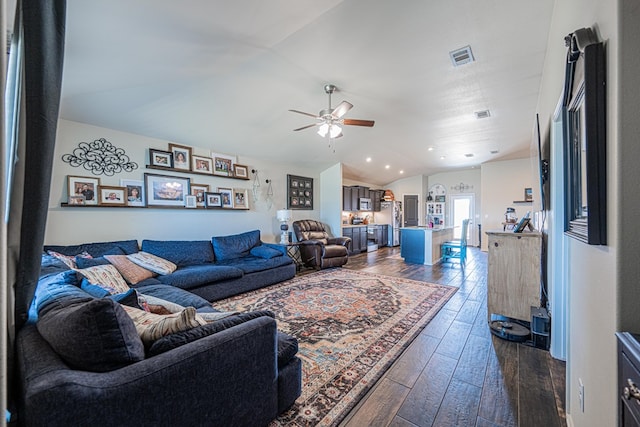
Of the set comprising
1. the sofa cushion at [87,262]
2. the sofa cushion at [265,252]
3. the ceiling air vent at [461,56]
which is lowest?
the sofa cushion at [265,252]

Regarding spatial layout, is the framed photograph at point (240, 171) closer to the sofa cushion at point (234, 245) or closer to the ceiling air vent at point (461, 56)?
Answer: the sofa cushion at point (234, 245)

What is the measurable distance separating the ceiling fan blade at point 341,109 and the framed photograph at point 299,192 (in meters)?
3.08

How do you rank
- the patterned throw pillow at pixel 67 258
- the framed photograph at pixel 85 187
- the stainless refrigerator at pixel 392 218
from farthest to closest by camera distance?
1. the stainless refrigerator at pixel 392 218
2. the framed photograph at pixel 85 187
3. the patterned throw pillow at pixel 67 258

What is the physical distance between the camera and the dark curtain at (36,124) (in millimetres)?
966

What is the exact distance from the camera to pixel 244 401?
1312mm

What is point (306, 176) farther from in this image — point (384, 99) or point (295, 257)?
point (384, 99)

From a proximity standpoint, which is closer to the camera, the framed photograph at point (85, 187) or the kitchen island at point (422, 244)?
the framed photograph at point (85, 187)

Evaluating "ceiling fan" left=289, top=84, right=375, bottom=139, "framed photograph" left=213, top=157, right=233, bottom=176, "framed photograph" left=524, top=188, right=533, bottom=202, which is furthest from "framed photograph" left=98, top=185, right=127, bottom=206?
"framed photograph" left=524, top=188, right=533, bottom=202

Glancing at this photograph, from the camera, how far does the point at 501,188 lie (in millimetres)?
7738

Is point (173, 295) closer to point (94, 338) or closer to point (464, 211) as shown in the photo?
point (94, 338)

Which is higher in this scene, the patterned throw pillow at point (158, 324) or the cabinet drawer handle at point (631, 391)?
the cabinet drawer handle at point (631, 391)

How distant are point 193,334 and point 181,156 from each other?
13.0ft

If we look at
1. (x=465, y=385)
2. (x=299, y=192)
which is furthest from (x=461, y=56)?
(x=299, y=192)

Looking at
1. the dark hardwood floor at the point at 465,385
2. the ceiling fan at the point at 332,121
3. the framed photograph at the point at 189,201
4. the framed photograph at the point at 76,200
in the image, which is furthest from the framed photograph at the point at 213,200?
the dark hardwood floor at the point at 465,385
